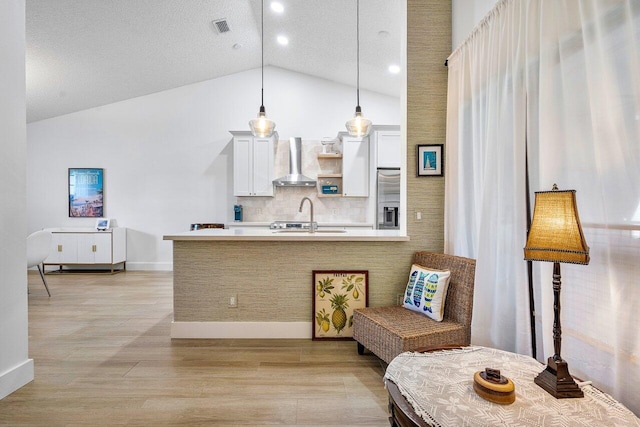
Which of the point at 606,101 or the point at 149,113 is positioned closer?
the point at 606,101

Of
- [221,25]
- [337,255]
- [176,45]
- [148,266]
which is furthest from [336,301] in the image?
[148,266]

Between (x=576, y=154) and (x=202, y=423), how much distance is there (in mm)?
2294

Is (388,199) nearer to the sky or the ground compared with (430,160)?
nearer to the ground

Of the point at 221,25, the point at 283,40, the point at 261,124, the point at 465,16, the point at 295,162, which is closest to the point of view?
the point at 465,16

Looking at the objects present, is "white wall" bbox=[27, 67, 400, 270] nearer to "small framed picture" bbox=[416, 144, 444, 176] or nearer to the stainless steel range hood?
the stainless steel range hood

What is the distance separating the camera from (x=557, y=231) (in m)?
1.20

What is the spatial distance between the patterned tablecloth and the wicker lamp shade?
50cm

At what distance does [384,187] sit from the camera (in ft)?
17.2

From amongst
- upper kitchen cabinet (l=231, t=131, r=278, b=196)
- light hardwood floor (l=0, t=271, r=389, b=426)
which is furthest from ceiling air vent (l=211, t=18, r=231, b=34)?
light hardwood floor (l=0, t=271, r=389, b=426)

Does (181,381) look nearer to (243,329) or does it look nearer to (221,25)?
A: (243,329)

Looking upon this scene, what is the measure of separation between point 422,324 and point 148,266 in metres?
5.55

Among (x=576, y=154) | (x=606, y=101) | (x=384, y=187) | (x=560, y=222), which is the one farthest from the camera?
(x=384, y=187)

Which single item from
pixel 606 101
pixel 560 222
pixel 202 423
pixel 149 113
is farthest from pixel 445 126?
pixel 149 113

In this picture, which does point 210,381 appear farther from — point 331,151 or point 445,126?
point 331,151
